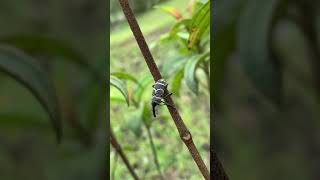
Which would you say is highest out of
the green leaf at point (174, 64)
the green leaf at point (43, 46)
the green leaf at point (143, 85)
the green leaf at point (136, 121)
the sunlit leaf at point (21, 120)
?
the green leaf at point (43, 46)

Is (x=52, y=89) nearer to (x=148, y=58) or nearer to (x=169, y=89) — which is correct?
(x=148, y=58)

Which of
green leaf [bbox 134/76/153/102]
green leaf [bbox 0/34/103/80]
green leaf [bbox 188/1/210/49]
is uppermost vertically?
green leaf [bbox 188/1/210/49]

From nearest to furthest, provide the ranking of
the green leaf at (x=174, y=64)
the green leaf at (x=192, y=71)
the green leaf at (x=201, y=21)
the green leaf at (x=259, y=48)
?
the green leaf at (x=259, y=48)
the green leaf at (x=201, y=21)
the green leaf at (x=192, y=71)
the green leaf at (x=174, y=64)

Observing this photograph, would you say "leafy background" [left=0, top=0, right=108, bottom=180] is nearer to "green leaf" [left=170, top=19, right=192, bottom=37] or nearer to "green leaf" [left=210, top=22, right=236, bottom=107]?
"green leaf" [left=210, top=22, right=236, bottom=107]

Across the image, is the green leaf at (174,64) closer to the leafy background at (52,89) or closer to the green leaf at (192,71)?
the green leaf at (192,71)

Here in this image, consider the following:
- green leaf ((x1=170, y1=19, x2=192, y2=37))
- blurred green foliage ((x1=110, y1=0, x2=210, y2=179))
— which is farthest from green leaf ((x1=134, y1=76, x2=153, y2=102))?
green leaf ((x1=170, y1=19, x2=192, y2=37))

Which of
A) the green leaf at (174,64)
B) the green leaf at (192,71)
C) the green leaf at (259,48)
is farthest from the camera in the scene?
the green leaf at (174,64)

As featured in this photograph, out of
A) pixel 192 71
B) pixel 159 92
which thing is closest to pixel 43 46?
pixel 159 92

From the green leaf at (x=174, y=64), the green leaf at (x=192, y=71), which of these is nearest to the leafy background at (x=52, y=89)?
the green leaf at (x=192, y=71)
